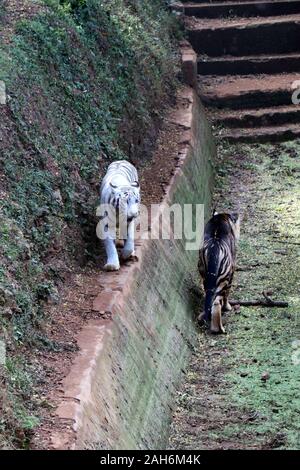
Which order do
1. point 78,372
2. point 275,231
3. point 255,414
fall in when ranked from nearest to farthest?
1. point 78,372
2. point 255,414
3. point 275,231

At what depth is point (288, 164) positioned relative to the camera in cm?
1378

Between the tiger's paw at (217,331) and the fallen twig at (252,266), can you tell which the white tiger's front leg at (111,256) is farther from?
the fallen twig at (252,266)

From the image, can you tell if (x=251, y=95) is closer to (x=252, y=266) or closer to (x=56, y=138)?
(x=252, y=266)

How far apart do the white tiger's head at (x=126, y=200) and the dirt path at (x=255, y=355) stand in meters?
1.35

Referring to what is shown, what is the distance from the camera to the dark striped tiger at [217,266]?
9086 mm

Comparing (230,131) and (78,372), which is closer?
(78,372)

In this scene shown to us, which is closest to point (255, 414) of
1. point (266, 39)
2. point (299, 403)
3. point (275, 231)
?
point (299, 403)

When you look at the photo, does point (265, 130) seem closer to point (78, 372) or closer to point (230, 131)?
point (230, 131)

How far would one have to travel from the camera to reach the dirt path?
7297mm

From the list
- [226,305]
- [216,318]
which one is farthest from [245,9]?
[216,318]

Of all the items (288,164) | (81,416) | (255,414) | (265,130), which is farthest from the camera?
(265,130)

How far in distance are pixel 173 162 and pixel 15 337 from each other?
5.22 m

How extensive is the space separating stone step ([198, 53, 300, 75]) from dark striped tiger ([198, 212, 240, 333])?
20.9ft

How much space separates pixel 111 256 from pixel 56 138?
151 cm
